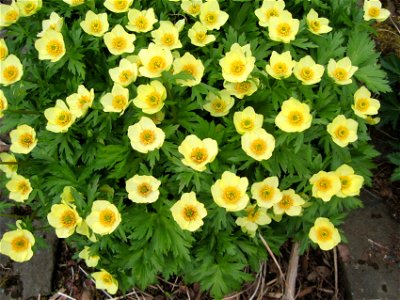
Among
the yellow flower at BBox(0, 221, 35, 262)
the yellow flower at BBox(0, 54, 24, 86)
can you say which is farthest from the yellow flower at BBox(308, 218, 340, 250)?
the yellow flower at BBox(0, 54, 24, 86)

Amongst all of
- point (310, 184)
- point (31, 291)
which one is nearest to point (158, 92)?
point (310, 184)

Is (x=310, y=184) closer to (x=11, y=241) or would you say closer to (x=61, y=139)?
(x=61, y=139)

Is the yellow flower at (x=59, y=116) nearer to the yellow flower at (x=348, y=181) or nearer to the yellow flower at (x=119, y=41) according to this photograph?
the yellow flower at (x=119, y=41)

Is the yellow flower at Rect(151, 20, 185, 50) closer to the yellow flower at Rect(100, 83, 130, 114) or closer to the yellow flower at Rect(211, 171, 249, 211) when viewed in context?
the yellow flower at Rect(100, 83, 130, 114)

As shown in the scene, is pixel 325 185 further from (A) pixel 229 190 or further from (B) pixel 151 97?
(B) pixel 151 97

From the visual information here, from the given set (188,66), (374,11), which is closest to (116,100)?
(188,66)

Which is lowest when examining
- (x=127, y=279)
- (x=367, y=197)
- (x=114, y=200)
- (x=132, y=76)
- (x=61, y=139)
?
(x=127, y=279)

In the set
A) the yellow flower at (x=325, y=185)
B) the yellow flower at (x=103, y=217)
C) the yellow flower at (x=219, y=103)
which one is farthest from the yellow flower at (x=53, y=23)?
the yellow flower at (x=325, y=185)
